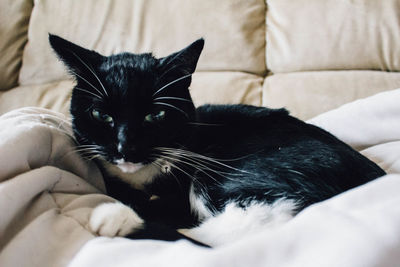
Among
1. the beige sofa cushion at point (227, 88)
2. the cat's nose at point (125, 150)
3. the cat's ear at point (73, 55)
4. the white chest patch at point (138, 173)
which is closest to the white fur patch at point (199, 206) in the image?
the white chest patch at point (138, 173)

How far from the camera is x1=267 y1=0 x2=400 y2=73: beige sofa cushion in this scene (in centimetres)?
140

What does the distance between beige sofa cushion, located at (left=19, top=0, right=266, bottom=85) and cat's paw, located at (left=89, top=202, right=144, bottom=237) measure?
1.05 meters

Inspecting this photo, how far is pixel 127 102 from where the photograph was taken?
0.78m

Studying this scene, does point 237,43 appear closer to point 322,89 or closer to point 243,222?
point 322,89

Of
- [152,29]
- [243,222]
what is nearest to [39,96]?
[152,29]

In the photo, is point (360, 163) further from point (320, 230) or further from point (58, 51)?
point (58, 51)

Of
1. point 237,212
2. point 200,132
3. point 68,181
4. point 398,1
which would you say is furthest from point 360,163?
point 398,1

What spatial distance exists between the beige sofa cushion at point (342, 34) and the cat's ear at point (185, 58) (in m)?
0.79

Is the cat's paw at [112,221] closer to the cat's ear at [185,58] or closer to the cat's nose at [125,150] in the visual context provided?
the cat's nose at [125,150]

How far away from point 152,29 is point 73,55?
87cm

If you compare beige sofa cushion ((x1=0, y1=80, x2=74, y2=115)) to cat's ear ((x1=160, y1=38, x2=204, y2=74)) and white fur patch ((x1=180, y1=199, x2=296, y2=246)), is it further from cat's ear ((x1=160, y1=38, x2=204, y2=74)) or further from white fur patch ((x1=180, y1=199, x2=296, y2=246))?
white fur patch ((x1=180, y1=199, x2=296, y2=246))

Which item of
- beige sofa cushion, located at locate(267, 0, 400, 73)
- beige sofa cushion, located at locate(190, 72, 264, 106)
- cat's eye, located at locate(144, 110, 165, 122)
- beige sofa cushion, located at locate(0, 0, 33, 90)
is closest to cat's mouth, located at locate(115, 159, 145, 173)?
cat's eye, located at locate(144, 110, 165, 122)

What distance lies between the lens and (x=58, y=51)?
788 millimetres

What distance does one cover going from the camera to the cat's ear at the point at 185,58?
82 centimetres
